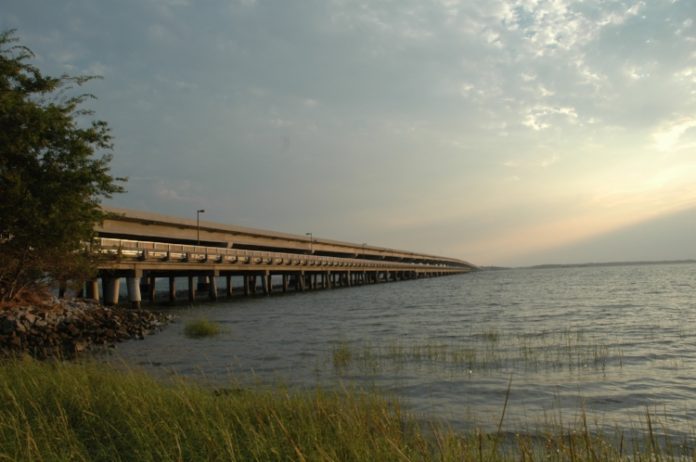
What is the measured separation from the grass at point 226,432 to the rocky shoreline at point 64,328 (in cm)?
893

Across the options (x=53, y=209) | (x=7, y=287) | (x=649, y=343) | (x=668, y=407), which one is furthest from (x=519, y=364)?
(x=7, y=287)

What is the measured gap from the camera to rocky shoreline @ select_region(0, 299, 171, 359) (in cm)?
1680

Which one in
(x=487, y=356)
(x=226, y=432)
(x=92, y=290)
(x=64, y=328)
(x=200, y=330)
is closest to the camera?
(x=226, y=432)

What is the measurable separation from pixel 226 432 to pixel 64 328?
58.5ft

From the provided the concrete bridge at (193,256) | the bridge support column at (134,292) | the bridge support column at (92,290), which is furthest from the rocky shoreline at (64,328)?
the bridge support column at (92,290)

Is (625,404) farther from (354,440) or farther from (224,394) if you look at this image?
(224,394)

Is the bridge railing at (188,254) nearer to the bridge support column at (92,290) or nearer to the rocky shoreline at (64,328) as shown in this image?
the bridge support column at (92,290)

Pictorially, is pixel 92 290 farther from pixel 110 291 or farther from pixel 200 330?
pixel 200 330

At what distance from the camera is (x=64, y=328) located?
20250mm

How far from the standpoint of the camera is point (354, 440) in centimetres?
547

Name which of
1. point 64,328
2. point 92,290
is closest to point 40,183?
point 64,328

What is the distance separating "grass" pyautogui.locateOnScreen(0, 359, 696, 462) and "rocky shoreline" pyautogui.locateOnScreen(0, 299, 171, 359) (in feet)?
29.3

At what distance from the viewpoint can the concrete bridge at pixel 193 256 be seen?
3400 centimetres

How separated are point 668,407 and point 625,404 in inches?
28.2
